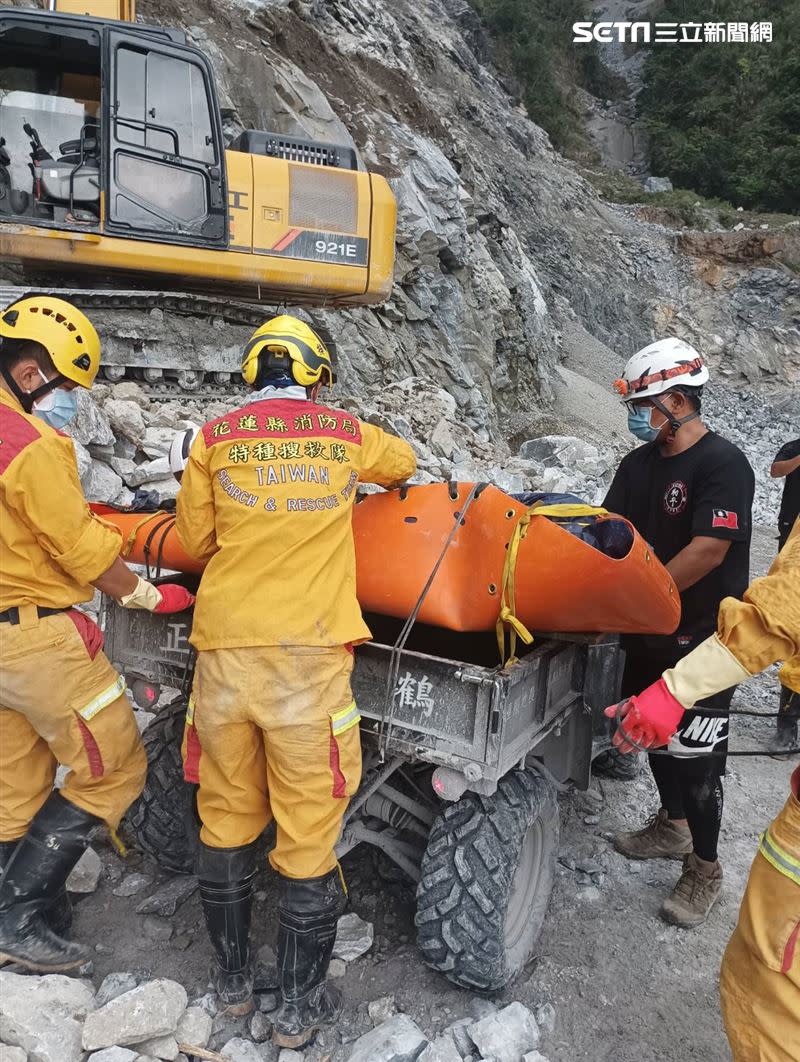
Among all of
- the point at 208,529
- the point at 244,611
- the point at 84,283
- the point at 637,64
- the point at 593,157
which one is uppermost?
the point at 637,64

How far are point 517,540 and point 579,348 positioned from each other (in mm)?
19011

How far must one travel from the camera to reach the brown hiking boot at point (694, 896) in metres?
3.00

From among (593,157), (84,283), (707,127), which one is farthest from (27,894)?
(707,127)

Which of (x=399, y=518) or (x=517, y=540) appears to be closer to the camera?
(x=517, y=540)

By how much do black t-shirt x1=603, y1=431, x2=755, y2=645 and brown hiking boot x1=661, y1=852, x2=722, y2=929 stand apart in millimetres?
862

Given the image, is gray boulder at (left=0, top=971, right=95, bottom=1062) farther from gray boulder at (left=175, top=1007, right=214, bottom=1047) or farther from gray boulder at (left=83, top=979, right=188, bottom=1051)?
gray boulder at (left=175, top=1007, right=214, bottom=1047)

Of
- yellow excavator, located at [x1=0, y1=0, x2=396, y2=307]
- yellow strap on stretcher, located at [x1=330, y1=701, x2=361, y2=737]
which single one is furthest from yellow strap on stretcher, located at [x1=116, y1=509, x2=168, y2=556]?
yellow excavator, located at [x1=0, y1=0, x2=396, y2=307]

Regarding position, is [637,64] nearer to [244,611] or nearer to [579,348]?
[579,348]

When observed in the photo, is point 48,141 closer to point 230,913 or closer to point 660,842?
point 230,913

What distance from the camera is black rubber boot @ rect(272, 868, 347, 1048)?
7.47 ft

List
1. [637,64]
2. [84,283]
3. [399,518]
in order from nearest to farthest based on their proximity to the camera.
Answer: [399,518] < [84,283] < [637,64]

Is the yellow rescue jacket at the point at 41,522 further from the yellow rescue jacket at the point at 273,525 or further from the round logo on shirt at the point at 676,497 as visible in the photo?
the round logo on shirt at the point at 676,497

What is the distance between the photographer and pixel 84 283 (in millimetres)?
7461

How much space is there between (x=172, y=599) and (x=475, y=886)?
1384 millimetres
